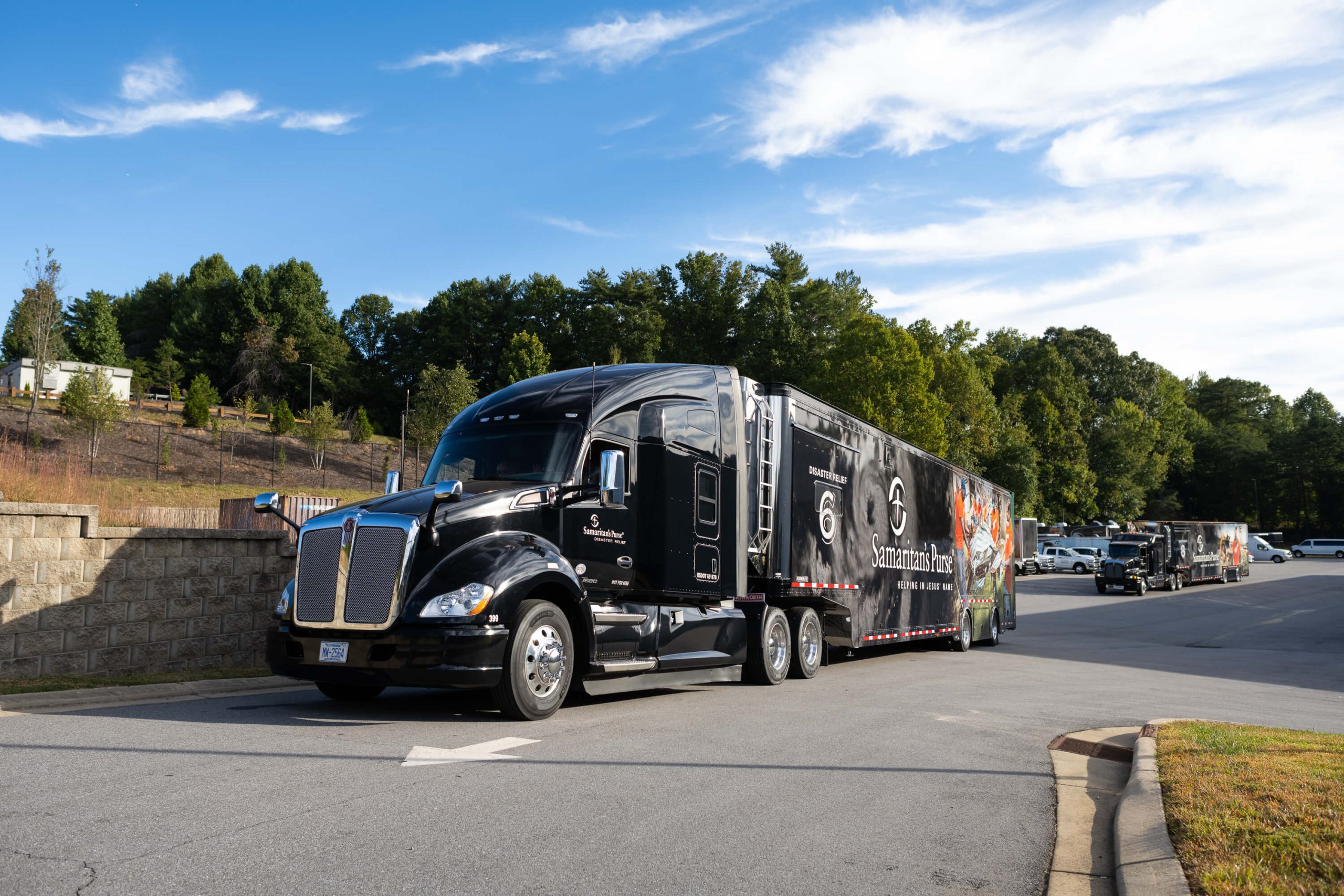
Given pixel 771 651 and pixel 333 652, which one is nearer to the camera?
pixel 333 652

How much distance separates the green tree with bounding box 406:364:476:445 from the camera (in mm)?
55812

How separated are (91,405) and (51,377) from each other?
3096 cm

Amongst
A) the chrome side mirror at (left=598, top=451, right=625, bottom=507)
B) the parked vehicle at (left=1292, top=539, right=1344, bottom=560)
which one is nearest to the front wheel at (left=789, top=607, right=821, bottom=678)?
the chrome side mirror at (left=598, top=451, right=625, bottom=507)

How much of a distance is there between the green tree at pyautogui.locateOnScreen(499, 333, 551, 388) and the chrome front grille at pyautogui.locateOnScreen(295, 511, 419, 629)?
2644 inches

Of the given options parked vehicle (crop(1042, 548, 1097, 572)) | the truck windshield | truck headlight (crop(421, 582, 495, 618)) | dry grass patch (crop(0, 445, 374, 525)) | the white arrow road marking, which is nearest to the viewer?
the white arrow road marking

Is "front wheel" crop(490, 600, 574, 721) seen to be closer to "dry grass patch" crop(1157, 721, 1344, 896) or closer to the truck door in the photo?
the truck door

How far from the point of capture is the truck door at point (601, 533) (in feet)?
31.4

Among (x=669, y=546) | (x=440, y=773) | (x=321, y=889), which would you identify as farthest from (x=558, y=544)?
(x=321, y=889)

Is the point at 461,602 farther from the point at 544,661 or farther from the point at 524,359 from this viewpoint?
the point at 524,359

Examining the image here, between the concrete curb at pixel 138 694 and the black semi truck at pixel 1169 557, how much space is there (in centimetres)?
4094

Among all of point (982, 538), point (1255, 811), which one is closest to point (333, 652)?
point (1255, 811)

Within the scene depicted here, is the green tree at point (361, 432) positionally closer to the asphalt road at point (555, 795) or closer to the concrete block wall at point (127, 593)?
the concrete block wall at point (127, 593)

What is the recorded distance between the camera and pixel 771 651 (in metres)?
12.6

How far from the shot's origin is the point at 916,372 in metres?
55.6
